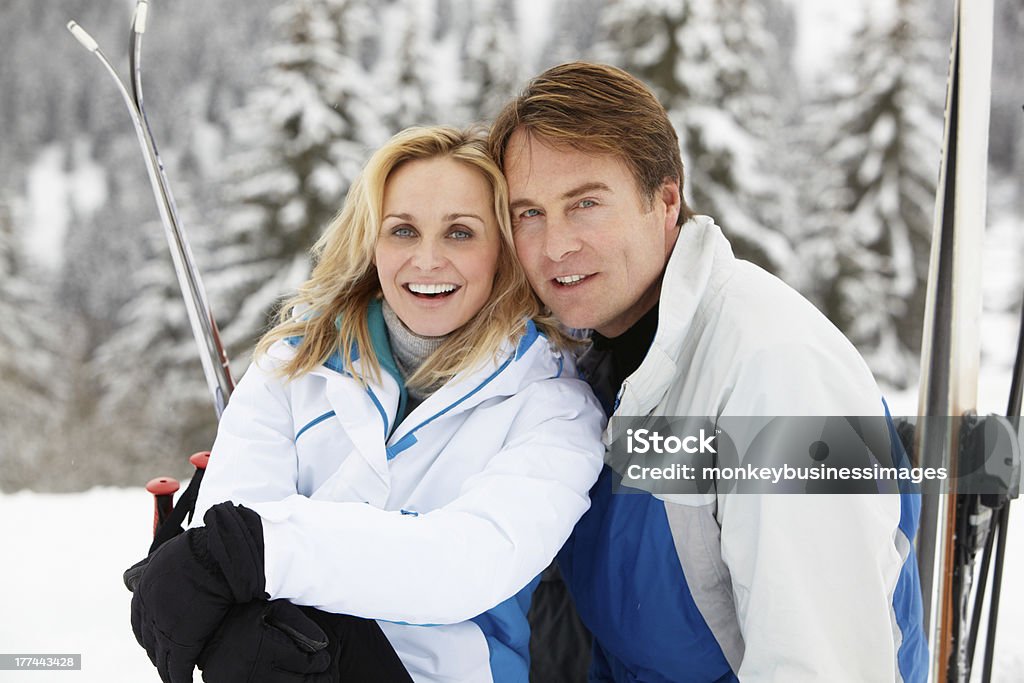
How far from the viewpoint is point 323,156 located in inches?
418

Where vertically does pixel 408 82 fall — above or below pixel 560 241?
above

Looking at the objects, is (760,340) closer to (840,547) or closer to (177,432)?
(840,547)

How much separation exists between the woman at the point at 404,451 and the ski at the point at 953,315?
722 mm

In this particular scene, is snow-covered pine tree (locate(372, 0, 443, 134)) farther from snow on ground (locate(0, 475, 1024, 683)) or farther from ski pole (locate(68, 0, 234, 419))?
ski pole (locate(68, 0, 234, 419))

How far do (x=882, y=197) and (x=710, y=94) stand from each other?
3.83m

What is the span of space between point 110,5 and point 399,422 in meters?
18.6

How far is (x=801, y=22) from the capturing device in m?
16.5

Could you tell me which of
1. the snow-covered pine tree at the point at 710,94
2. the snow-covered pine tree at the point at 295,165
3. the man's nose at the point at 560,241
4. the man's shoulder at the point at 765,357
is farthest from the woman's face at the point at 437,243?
the snow-covered pine tree at the point at 710,94

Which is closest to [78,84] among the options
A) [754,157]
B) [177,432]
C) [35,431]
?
[35,431]

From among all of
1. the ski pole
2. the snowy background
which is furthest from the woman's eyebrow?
the snowy background

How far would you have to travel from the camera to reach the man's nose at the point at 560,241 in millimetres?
1771

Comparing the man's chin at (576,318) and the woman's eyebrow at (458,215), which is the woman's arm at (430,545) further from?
the woman's eyebrow at (458,215)

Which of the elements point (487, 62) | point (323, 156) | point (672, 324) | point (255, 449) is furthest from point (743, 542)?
point (487, 62)
